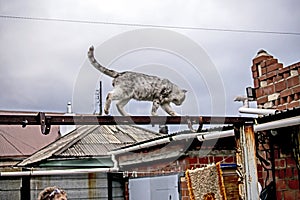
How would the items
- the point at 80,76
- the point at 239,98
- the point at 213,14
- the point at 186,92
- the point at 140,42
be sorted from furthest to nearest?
1. the point at 213,14
2. the point at 239,98
3. the point at 186,92
4. the point at 140,42
5. the point at 80,76

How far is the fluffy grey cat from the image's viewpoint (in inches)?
145

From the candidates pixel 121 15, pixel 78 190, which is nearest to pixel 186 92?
pixel 121 15

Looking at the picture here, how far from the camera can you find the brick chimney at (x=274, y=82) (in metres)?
4.32

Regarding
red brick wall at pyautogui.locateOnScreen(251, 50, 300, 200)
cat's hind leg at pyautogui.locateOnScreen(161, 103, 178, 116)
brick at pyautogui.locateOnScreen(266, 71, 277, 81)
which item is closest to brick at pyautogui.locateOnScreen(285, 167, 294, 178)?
red brick wall at pyautogui.locateOnScreen(251, 50, 300, 200)

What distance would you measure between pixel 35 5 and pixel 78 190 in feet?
10.7

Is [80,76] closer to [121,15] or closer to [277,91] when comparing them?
[277,91]

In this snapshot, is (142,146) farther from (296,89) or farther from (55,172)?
(296,89)

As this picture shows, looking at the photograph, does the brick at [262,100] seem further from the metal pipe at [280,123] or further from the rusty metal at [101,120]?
the rusty metal at [101,120]

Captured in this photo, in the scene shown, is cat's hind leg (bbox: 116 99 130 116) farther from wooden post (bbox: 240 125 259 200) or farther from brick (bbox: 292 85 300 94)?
brick (bbox: 292 85 300 94)

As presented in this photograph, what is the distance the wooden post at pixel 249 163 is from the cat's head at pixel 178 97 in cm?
119

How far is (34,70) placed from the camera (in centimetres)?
646

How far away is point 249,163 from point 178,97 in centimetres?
134

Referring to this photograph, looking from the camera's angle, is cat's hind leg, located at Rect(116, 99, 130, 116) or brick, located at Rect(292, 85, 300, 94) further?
Result: brick, located at Rect(292, 85, 300, 94)

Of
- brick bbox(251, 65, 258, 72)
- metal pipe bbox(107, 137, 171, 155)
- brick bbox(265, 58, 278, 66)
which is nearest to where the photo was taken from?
brick bbox(265, 58, 278, 66)
